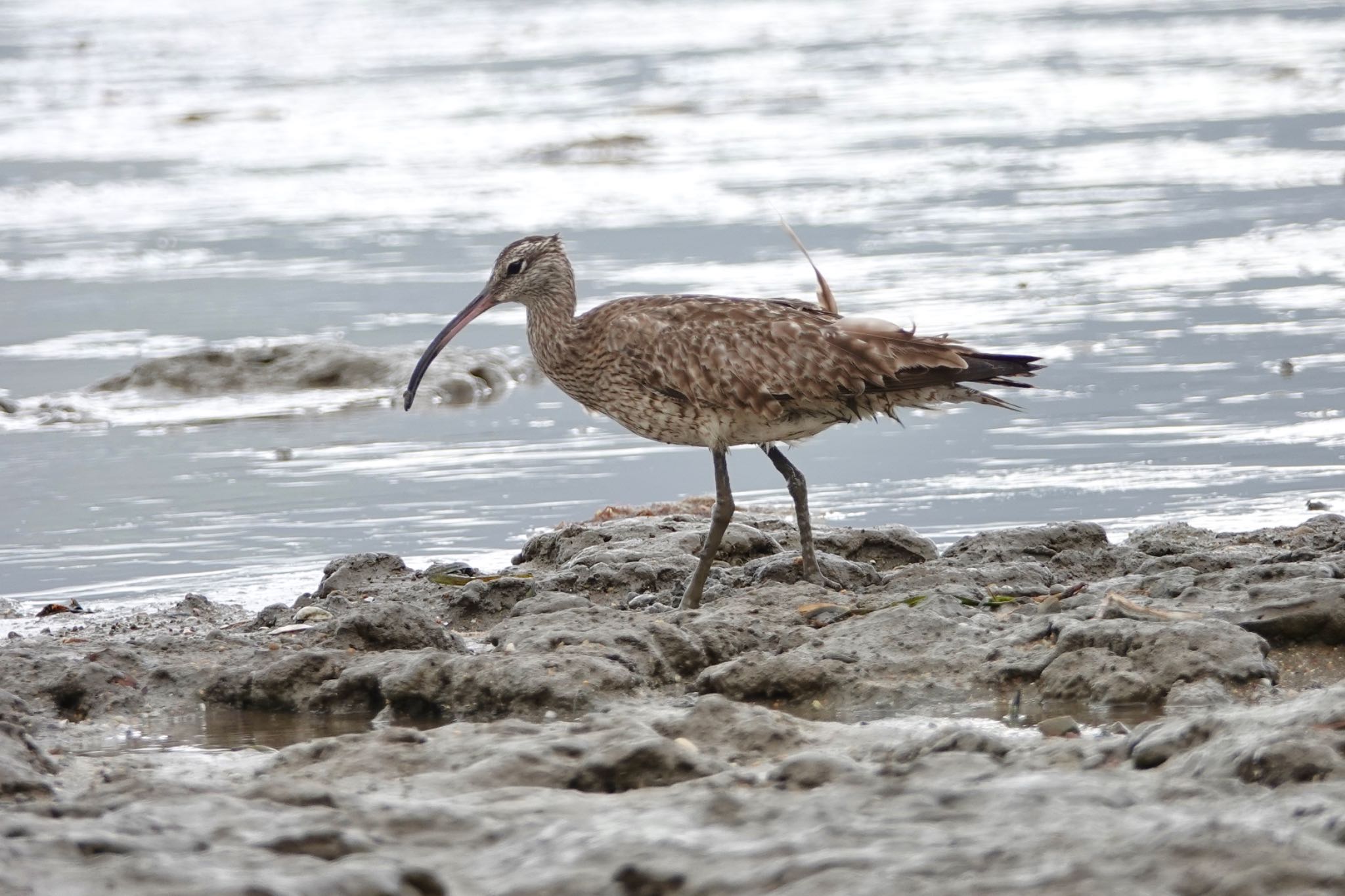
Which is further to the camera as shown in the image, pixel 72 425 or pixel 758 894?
pixel 72 425

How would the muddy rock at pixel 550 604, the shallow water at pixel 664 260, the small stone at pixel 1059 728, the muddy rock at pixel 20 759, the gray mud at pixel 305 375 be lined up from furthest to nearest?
the gray mud at pixel 305 375
the shallow water at pixel 664 260
the muddy rock at pixel 550 604
the small stone at pixel 1059 728
the muddy rock at pixel 20 759

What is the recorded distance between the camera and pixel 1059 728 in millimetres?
5520

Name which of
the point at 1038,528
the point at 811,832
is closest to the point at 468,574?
the point at 1038,528

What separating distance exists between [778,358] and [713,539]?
0.78m

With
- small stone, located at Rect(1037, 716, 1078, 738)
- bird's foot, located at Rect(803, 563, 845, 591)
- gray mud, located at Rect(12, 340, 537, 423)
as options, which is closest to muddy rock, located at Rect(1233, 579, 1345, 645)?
small stone, located at Rect(1037, 716, 1078, 738)

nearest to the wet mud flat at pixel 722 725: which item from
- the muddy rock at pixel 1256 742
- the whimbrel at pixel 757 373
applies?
the muddy rock at pixel 1256 742

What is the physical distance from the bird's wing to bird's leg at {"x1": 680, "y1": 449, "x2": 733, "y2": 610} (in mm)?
326

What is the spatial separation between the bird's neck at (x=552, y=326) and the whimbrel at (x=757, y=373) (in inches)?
5.6

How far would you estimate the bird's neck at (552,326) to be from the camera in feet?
26.9

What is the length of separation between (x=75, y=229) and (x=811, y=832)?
681 inches

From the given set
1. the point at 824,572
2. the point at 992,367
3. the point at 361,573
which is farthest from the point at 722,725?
the point at 361,573

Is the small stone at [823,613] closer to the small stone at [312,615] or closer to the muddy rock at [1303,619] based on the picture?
the muddy rock at [1303,619]

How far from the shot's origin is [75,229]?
19.8 metres

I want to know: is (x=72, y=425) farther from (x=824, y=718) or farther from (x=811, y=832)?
(x=811, y=832)
